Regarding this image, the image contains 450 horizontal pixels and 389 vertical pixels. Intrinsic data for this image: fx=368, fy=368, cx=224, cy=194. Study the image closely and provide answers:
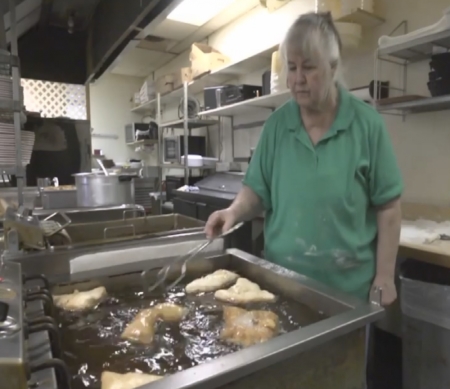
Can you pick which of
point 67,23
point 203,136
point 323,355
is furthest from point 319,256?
point 203,136

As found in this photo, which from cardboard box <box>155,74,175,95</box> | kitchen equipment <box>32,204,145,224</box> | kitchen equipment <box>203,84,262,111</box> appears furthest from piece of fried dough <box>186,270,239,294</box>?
cardboard box <box>155,74,175,95</box>

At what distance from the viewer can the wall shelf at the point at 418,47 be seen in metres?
1.73

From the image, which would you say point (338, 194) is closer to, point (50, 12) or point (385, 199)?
point (385, 199)

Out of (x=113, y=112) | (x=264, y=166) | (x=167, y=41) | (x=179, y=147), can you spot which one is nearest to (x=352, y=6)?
(x=264, y=166)

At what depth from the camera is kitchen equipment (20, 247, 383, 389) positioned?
1.80ft

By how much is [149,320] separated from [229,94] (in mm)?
2719

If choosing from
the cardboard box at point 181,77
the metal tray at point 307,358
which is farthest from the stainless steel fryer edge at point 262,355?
the cardboard box at point 181,77

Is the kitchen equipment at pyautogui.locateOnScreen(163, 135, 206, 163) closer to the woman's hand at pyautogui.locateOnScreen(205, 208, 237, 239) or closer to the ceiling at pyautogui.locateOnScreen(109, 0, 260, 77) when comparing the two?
the ceiling at pyautogui.locateOnScreen(109, 0, 260, 77)

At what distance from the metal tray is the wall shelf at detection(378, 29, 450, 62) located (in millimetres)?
1452

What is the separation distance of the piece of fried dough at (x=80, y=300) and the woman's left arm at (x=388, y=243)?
30.8 inches

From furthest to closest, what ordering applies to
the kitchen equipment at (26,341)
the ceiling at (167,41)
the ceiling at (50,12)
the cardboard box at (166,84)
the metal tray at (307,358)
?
the cardboard box at (166,84) → the ceiling at (167,41) → the ceiling at (50,12) → the metal tray at (307,358) → the kitchen equipment at (26,341)

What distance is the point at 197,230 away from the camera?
1350mm

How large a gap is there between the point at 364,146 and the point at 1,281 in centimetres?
95

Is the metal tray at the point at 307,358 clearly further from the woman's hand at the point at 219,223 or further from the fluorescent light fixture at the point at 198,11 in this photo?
the fluorescent light fixture at the point at 198,11
